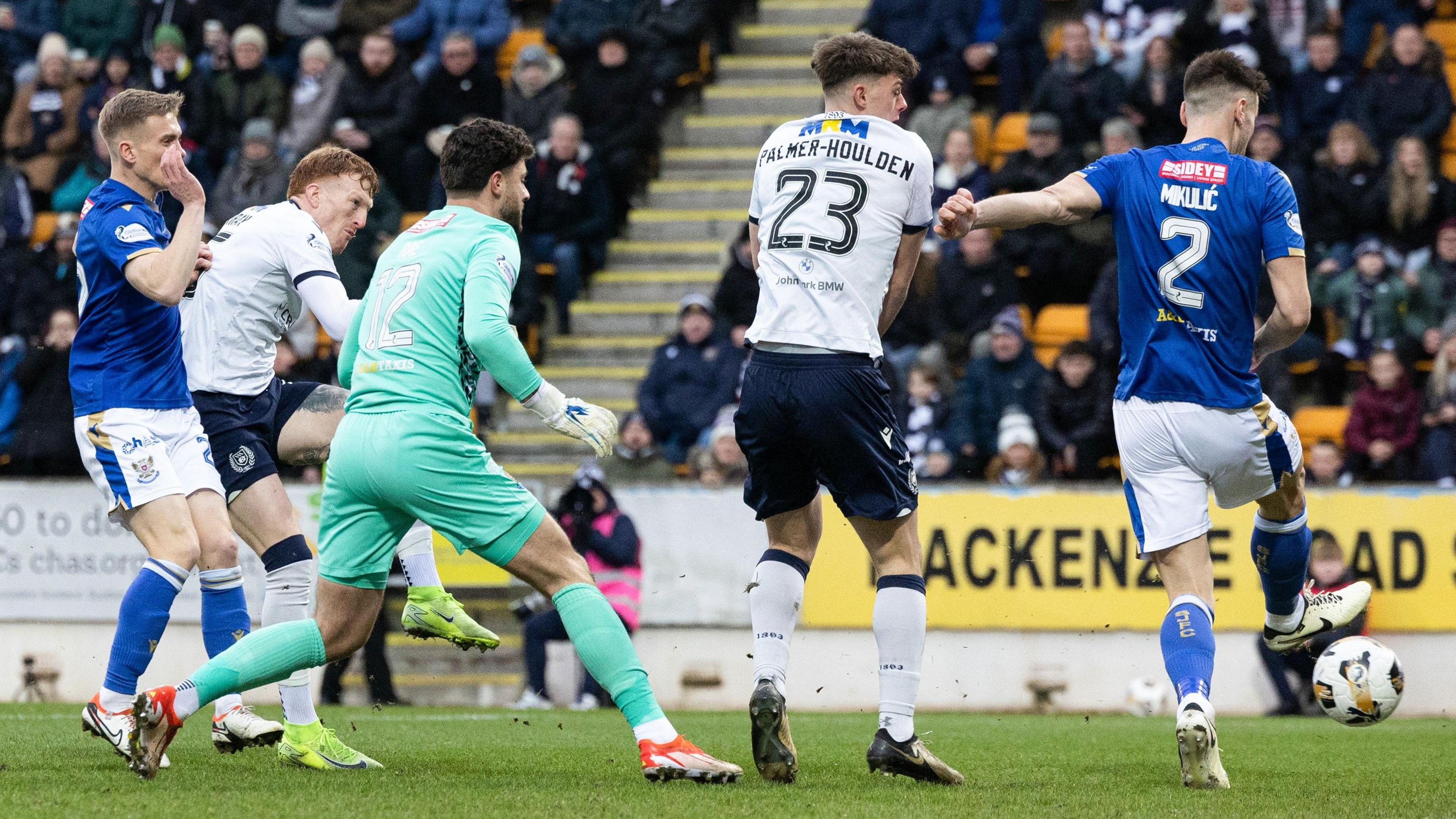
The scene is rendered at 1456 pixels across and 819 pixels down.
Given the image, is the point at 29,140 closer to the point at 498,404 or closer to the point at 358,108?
the point at 358,108

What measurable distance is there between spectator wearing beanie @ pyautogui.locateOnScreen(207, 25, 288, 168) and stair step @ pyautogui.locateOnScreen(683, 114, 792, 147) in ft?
13.7

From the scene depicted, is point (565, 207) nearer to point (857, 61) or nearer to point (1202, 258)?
point (857, 61)

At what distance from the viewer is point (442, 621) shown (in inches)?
253

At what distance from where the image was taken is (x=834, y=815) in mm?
5031

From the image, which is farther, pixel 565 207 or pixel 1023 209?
pixel 565 207

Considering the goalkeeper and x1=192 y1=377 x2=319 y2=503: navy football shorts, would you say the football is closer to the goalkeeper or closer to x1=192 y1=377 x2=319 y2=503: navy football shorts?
the goalkeeper

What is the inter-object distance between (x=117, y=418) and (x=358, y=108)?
1021 centimetres

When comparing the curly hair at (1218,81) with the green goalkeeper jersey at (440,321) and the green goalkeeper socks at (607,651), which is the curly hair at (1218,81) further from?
the green goalkeeper socks at (607,651)

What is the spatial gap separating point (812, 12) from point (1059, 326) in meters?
6.39

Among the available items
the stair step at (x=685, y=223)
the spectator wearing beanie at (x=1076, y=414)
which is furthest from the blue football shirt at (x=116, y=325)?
the stair step at (x=685, y=223)

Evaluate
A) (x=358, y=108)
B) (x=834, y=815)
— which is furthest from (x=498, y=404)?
(x=834, y=815)

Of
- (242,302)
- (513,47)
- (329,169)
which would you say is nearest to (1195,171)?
(329,169)

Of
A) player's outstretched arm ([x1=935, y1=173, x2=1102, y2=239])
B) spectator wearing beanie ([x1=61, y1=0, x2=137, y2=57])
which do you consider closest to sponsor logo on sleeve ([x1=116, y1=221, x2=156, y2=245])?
player's outstretched arm ([x1=935, y1=173, x2=1102, y2=239])

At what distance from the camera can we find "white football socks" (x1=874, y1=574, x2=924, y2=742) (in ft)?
19.6
